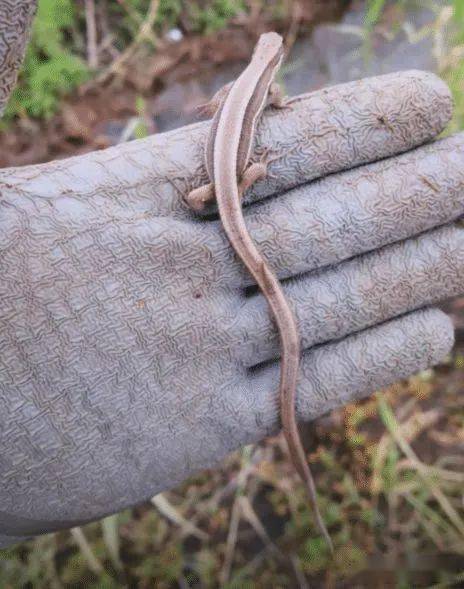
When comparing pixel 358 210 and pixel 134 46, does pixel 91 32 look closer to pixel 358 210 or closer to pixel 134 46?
pixel 134 46

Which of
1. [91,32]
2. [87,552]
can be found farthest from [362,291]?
[91,32]

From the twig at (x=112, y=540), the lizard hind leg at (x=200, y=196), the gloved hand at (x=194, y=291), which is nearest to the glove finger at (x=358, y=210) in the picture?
the gloved hand at (x=194, y=291)

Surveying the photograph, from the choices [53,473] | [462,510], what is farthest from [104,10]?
[462,510]

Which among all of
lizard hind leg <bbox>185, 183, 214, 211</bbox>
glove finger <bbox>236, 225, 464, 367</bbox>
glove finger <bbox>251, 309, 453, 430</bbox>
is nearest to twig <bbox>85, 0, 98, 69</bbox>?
lizard hind leg <bbox>185, 183, 214, 211</bbox>

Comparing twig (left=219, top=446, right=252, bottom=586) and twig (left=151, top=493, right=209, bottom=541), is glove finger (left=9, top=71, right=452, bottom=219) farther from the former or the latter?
twig (left=151, top=493, right=209, bottom=541)

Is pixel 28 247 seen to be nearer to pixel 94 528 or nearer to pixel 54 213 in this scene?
pixel 54 213

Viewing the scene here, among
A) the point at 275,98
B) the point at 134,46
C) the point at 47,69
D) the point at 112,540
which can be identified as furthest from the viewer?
the point at 134,46

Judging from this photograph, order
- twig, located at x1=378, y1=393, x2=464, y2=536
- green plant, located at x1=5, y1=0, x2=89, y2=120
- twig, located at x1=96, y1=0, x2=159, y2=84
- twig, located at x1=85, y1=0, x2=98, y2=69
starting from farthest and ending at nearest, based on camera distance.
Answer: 1. twig, located at x1=85, y1=0, x2=98, y2=69
2. twig, located at x1=96, y1=0, x2=159, y2=84
3. green plant, located at x1=5, y1=0, x2=89, y2=120
4. twig, located at x1=378, y1=393, x2=464, y2=536

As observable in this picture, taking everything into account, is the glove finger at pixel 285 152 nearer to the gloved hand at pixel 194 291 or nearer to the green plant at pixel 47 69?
the gloved hand at pixel 194 291
